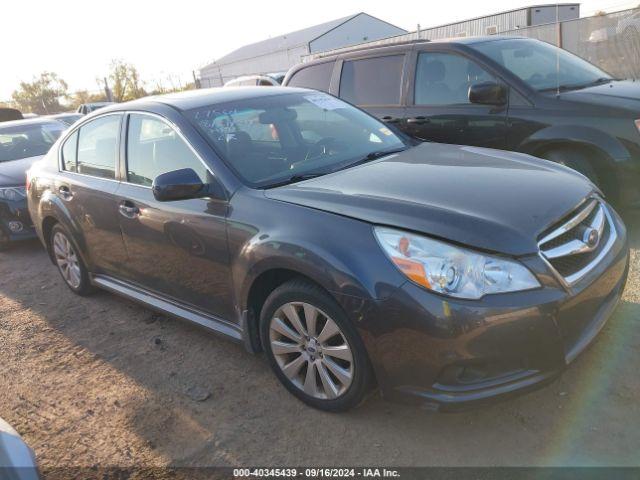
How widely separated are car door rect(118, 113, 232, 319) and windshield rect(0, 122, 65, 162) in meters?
5.26

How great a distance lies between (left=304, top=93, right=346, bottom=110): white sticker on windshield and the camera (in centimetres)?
402

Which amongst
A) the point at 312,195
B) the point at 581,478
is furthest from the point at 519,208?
the point at 581,478

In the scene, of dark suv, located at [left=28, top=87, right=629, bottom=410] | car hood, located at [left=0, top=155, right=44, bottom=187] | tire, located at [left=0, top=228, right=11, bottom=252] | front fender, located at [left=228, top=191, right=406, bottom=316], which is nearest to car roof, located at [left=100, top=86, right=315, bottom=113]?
dark suv, located at [left=28, top=87, right=629, bottom=410]

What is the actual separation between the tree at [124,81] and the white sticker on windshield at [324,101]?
4378 cm

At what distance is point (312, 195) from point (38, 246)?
5.89m

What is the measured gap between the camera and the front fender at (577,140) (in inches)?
180

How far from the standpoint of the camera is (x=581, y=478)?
2.28 m

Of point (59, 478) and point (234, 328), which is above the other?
point (234, 328)

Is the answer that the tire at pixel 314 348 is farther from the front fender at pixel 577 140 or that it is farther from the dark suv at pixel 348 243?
the front fender at pixel 577 140

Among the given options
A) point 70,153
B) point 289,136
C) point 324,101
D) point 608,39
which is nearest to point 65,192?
point 70,153

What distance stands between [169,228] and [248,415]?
48.4 inches

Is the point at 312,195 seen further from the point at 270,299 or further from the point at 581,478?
the point at 581,478

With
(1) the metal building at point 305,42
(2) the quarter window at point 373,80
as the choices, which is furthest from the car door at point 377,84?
(1) the metal building at point 305,42

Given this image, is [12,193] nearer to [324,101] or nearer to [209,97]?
[209,97]
